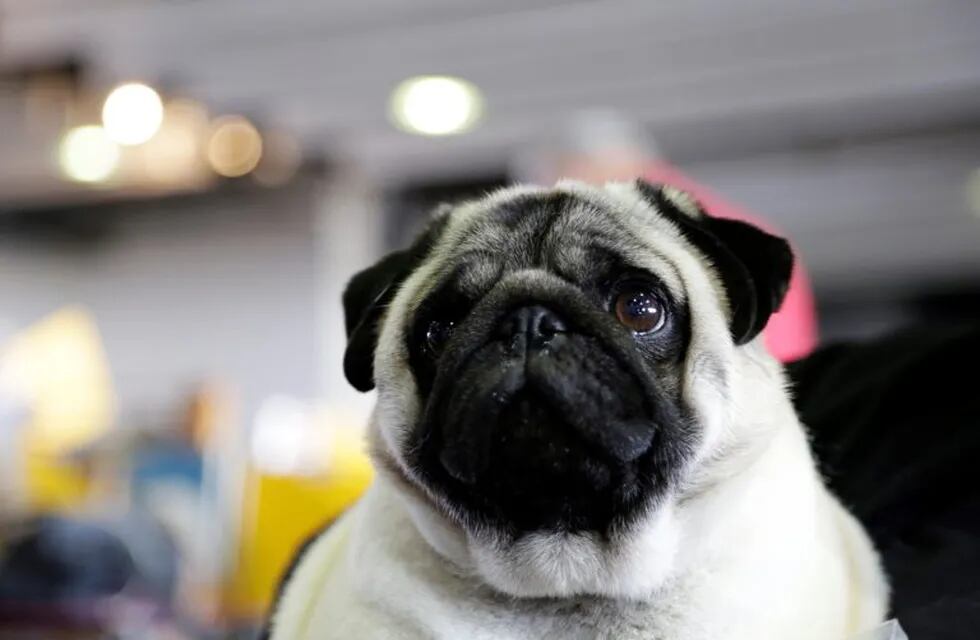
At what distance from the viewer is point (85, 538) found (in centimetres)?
281

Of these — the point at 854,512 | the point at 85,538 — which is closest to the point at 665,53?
the point at 85,538

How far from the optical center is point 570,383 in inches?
43.2

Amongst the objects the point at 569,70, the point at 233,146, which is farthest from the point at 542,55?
the point at 233,146

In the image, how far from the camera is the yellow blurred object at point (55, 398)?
3.92 meters

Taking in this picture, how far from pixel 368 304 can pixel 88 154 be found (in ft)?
20.2

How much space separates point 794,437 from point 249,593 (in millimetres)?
3094

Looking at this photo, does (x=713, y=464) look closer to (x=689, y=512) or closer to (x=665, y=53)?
(x=689, y=512)

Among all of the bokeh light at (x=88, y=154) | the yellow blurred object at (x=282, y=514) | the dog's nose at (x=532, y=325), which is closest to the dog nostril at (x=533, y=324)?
the dog's nose at (x=532, y=325)

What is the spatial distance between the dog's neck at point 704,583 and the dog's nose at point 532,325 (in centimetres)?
23

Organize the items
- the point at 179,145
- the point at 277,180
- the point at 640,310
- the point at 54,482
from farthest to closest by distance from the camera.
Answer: the point at 277,180 < the point at 179,145 < the point at 54,482 < the point at 640,310

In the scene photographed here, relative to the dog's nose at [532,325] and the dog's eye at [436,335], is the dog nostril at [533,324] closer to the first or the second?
the dog's nose at [532,325]

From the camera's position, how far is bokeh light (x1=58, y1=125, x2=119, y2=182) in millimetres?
6465

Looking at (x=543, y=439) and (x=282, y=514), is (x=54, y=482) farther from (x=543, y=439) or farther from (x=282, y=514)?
(x=543, y=439)

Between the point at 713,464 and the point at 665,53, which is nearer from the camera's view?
the point at 713,464
